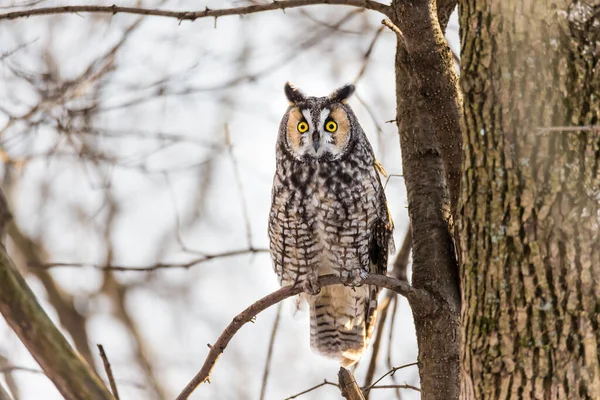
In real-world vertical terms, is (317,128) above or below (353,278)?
above

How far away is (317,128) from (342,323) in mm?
998

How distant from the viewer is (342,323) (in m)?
3.82

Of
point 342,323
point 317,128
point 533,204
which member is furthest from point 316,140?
point 533,204

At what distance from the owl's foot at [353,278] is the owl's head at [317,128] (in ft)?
1.77

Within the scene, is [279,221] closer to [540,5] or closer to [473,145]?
A: [473,145]

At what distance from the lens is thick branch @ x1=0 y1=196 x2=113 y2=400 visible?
4.99 ft

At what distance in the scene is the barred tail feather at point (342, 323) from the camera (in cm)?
381

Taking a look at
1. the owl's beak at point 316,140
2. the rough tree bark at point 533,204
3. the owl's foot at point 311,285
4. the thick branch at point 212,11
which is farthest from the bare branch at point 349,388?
the thick branch at point 212,11

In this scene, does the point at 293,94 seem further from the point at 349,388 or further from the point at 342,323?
the point at 349,388

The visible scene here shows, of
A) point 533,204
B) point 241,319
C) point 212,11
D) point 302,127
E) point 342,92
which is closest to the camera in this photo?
point 533,204

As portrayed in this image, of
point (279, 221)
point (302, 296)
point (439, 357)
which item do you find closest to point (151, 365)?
point (302, 296)

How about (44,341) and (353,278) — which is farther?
(353,278)

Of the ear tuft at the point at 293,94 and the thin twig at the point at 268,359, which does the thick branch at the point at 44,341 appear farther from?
the ear tuft at the point at 293,94

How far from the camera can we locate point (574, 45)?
6.57 feet
